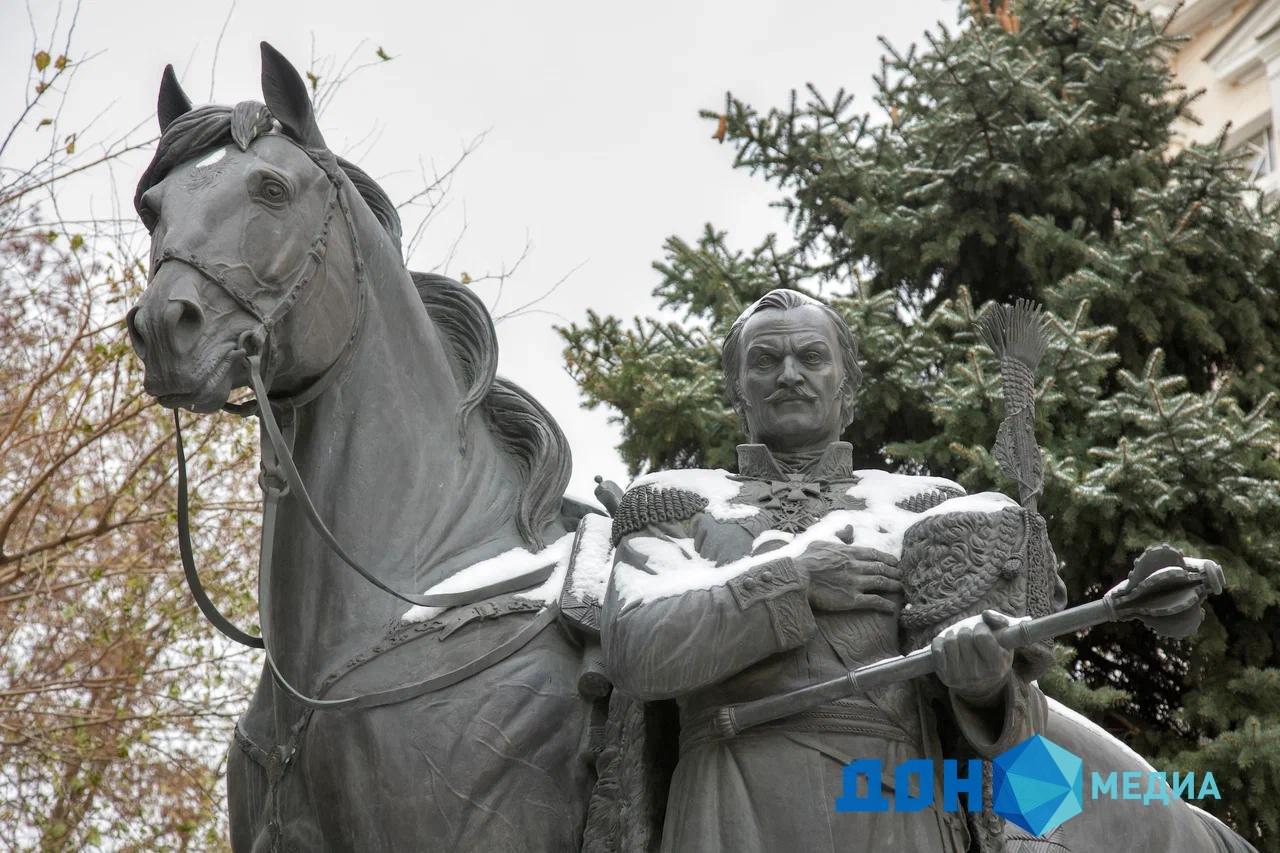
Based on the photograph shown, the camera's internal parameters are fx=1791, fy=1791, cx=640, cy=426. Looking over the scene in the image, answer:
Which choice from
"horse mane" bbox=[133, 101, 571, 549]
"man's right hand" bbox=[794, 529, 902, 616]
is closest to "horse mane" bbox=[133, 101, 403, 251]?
"horse mane" bbox=[133, 101, 571, 549]

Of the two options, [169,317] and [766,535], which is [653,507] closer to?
[766,535]

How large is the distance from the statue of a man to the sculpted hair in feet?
0.58

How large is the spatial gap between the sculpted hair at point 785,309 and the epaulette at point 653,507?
0.30 m

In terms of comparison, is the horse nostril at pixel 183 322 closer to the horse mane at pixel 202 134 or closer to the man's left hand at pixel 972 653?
the horse mane at pixel 202 134

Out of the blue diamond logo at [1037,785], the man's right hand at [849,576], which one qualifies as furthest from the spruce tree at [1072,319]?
the man's right hand at [849,576]

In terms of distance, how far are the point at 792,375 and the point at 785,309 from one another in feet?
0.61

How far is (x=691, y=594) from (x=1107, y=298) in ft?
25.3

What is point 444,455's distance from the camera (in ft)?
14.7

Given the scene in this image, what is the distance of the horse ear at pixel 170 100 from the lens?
469cm

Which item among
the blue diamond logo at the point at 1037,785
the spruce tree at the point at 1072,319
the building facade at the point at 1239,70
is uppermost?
the building facade at the point at 1239,70

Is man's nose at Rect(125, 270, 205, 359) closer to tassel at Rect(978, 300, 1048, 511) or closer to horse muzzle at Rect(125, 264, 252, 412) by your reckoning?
horse muzzle at Rect(125, 264, 252, 412)

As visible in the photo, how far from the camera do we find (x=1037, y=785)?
4.31 meters

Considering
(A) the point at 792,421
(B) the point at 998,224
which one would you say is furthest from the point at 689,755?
(B) the point at 998,224

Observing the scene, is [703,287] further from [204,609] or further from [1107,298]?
[204,609]
